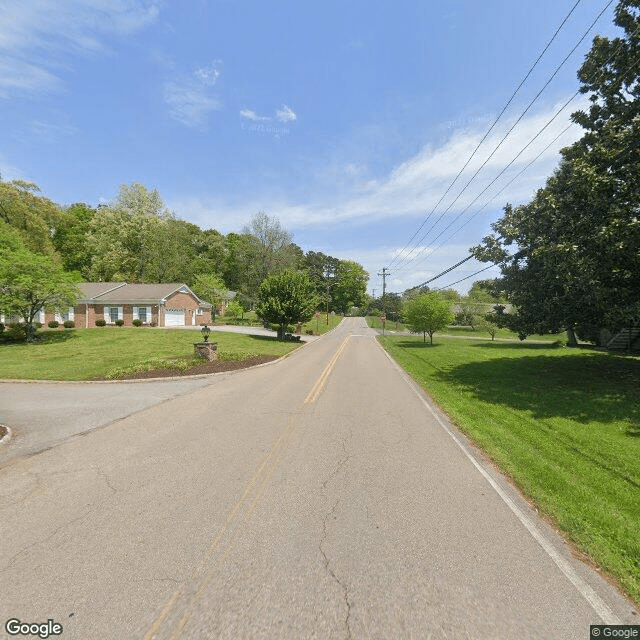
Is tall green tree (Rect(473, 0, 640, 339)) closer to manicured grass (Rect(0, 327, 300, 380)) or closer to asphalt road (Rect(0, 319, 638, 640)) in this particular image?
asphalt road (Rect(0, 319, 638, 640))

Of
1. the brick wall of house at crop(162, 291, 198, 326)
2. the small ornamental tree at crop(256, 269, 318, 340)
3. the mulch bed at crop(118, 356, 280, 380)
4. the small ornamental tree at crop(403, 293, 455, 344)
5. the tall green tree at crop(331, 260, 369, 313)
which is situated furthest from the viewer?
the tall green tree at crop(331, 260, 369, 313)

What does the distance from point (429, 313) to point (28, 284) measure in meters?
35.8

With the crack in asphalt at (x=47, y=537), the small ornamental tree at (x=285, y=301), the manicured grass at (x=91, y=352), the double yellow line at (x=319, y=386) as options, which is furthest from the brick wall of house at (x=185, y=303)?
the crack in asphalt at (x=47, y=537)

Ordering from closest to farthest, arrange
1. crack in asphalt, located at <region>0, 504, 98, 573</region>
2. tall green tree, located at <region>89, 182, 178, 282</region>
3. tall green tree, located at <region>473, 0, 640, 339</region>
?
crack in asphalt, located at <region>0, 504, 98, 573</region>, tall green tree, located at <region>473, 0, 640, 339</region>, tall green tree, located at <region>89, 182, 178, 282</region>

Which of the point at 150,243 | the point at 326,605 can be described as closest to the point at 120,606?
the point at 326,605

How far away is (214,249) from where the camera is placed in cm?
7662

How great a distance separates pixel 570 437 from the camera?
26.9ft

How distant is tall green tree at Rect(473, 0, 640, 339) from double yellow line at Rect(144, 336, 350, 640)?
38.0 feet

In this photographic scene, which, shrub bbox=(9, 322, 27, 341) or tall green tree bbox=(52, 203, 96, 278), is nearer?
shrub bbox=(9, 322, 27, 341)

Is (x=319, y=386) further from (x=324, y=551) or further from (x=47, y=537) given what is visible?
(x=47, y=537)

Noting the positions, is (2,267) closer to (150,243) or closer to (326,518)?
(150,243)

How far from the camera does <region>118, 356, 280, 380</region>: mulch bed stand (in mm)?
15477

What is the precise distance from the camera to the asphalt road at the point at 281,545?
9.93 feet

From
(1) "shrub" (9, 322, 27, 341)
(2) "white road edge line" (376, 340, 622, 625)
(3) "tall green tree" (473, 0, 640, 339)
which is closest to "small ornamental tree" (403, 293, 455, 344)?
(3) "tall green tree" (473, 0, 640, 339)
